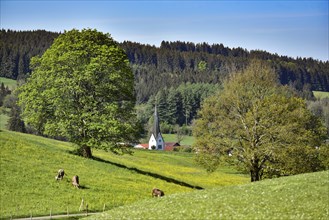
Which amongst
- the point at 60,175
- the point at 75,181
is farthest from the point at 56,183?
the point at 75,181

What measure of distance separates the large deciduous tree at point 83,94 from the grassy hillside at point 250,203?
1082 inches

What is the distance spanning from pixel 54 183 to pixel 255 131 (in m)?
23.0

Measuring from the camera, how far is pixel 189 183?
67875 mm

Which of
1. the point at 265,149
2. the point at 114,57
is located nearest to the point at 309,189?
the point at 265,149

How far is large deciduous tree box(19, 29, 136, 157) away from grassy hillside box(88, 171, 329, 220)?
27.5 metres

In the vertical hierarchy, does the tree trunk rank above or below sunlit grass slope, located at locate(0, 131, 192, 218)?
above

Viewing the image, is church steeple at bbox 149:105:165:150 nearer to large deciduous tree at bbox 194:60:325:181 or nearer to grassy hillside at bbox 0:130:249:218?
grassy hillside at bbox 0:130:249:218

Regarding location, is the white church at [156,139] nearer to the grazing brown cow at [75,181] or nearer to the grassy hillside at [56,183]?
the grassy hillside at [56,183]

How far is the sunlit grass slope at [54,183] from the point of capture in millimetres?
44625

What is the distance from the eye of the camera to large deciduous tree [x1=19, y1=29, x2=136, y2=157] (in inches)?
2525

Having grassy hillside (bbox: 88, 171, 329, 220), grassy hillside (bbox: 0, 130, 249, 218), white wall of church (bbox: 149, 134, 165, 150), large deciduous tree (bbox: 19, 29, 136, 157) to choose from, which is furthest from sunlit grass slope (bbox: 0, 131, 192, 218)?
white wall of church (bbox: 149, 134, 165, 150)

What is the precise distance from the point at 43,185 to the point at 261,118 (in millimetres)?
25019

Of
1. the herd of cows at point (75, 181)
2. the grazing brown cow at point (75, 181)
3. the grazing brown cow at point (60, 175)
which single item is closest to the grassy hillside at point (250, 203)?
the herd of cows at point (75, 181)

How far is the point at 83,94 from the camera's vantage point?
65.8 m
